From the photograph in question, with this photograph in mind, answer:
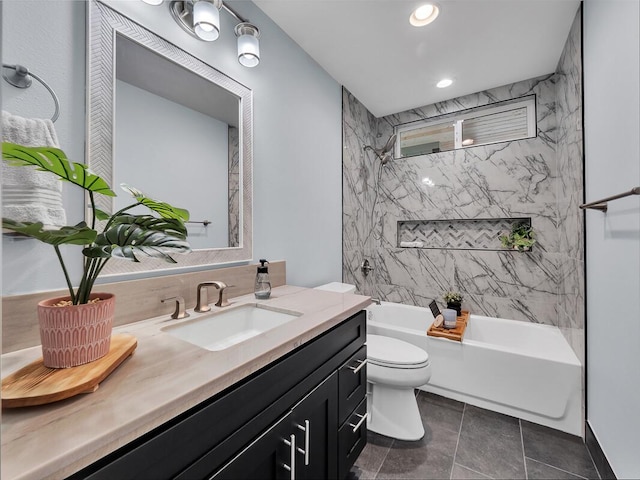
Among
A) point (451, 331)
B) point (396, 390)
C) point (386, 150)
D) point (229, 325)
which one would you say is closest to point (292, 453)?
point (229, 325)

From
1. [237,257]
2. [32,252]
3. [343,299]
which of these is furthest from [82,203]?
[343,299]

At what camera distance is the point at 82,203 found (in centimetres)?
107

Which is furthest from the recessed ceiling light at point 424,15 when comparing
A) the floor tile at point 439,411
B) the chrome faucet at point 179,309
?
the floor tile at point 439,411

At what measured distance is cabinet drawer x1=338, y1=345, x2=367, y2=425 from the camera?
4.16ft

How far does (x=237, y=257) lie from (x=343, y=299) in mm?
581

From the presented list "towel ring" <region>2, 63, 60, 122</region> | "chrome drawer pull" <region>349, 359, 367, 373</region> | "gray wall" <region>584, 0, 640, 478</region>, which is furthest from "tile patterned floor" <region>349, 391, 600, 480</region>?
"towel ring" <region>2, 63, 60, 122</region>

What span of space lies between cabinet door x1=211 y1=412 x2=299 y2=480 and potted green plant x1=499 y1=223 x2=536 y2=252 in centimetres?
244

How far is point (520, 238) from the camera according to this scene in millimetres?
2600

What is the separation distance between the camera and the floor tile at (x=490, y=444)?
158 cm

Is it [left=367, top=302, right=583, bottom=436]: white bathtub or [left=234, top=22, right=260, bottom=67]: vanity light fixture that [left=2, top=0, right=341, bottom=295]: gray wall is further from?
[left=367, top=302, right=583, bottom=436]: white bathtub

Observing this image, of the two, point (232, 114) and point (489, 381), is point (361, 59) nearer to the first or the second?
point (232, 114)

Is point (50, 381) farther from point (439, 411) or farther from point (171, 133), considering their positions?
point (439, 411)

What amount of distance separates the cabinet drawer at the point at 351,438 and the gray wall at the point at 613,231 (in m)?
1.05

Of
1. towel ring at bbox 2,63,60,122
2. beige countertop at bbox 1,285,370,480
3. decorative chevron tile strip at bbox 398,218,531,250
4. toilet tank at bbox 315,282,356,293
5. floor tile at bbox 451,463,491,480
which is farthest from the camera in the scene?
decorative chevron tile strip at bbox 398,218,531,250
